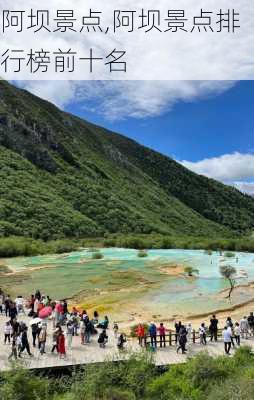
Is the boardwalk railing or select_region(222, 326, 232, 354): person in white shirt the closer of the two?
select_region(222, 326, 232, 354): person in white shirt

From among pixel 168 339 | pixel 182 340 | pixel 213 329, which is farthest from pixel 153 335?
pixel 213 329

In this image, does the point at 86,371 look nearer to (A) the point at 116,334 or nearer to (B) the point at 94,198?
(A) the point at 116,334

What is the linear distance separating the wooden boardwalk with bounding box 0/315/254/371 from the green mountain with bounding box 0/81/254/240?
60185 mm

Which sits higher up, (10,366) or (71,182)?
(71,182)

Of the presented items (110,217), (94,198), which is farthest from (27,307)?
(94,198)

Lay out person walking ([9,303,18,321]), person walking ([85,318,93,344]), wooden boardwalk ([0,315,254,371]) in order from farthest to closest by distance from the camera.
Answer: person walking ([9,303,18,321]) < person walking ([85,318,93,344]) < wooden boardwalk ([0,315,254,371])

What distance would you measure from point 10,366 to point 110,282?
85.3ft

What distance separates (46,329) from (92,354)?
2795 millimetres

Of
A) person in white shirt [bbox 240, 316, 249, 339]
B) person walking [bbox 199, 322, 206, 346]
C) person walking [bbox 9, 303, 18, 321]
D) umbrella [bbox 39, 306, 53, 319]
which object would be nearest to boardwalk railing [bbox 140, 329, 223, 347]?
person walking [bbox 199, 322, 206, 346]

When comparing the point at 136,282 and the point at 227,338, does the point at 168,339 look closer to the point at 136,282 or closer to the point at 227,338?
the point at 227,338

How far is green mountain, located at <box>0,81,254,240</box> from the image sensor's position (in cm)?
9706

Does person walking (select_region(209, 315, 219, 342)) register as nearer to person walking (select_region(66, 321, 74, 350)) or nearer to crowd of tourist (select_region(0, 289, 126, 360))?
crowd of tourist (select_region(0, 289, 126, 360))

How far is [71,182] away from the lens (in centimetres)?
12456

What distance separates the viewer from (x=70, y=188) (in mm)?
120562
